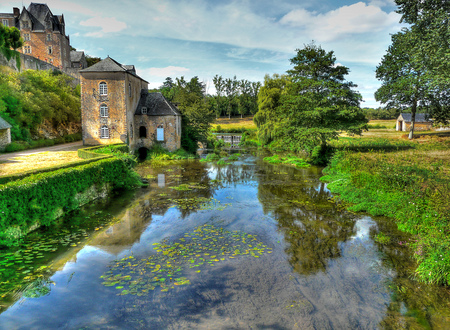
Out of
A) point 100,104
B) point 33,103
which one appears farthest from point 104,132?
point 33,103

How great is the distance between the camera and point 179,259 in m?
8.73

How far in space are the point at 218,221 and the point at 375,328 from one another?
7.36 metres

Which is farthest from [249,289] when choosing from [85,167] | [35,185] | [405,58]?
[405,58]

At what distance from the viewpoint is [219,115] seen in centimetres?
9412

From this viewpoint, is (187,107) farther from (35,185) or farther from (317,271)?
(317,271)

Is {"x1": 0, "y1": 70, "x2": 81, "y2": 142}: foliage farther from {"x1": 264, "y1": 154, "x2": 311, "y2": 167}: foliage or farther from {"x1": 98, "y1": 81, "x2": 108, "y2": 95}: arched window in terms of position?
{"x1": 264, "y1": 154, "x2": 311, "y2": 167}: foliage

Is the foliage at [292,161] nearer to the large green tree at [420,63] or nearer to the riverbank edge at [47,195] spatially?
the large green tree at [420,63]

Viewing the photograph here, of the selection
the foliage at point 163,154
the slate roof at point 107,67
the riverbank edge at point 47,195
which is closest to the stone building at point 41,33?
the slate roof at point 107,67

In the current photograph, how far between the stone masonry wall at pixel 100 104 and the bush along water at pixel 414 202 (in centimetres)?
2063

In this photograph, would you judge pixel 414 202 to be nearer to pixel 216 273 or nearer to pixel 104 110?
pixel 216 273

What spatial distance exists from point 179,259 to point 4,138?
21396 millimetres

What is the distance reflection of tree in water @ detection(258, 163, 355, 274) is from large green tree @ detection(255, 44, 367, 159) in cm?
644

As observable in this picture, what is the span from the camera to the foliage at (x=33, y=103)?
24469 mm

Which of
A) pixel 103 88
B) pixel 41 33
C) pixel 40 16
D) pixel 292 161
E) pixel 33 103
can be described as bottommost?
pixel 292 161
